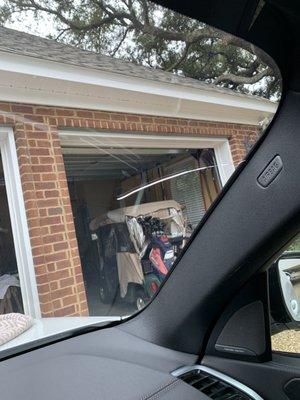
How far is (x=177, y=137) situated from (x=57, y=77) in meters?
1.26

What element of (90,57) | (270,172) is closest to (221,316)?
(270,172)

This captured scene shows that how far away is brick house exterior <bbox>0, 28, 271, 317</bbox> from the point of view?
3.99 meters

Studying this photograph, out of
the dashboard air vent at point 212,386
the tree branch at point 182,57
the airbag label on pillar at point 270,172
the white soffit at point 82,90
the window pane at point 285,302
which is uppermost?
the white soffit at point 82,90

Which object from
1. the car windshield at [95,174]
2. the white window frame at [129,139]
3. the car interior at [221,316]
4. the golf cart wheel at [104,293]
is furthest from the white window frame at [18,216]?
the car interior at [221,316]

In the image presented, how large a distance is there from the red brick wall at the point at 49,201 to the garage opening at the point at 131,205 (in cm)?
10

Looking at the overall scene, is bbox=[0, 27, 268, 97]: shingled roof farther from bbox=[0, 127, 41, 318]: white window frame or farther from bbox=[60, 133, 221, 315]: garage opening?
bbox=[0, 127, 41, 318]: white window frame

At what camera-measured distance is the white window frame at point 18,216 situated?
3906 millimetres

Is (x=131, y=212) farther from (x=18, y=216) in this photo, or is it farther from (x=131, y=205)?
(x=18, y=216)

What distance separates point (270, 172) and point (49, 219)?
3.07 meters

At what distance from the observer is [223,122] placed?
11.2 ft

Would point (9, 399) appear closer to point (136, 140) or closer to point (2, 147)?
point (2, 147)

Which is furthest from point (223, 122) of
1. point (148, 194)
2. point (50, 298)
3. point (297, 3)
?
point (297, 3)

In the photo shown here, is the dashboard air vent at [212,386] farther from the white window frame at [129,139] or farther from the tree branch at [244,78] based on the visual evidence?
the white window frame at [129,139]

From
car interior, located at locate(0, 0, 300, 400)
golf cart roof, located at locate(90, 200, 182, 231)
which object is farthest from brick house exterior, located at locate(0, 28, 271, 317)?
car interior, located at locate(0, 0, 300, 400)
